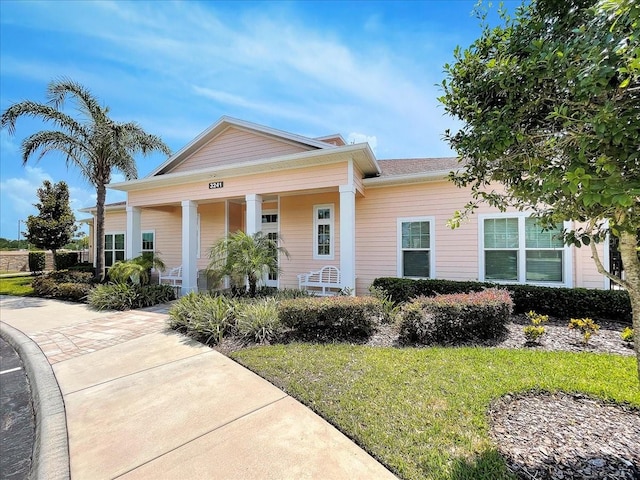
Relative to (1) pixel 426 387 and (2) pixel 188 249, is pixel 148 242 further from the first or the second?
(1) pixel 426 387

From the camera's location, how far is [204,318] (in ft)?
20.2

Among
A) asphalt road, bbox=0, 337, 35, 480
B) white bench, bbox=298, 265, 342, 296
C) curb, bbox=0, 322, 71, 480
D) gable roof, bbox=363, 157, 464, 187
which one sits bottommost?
asphalt road, bbox=0, 337, 35, 480

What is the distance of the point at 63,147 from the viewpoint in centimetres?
1180

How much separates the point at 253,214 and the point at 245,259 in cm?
234

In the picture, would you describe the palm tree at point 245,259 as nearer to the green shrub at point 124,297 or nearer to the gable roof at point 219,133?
the green shrub at point 124,297

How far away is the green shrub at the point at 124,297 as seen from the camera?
9039 millimetres

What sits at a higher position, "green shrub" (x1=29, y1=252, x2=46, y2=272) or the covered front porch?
the covered front porch

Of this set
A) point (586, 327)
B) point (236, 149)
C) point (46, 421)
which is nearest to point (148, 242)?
point (236, 149)

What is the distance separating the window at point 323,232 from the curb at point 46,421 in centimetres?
767

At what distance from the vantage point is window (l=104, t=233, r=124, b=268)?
1584 cm

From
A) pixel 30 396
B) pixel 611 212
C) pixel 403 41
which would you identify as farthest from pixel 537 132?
pixel 30 396

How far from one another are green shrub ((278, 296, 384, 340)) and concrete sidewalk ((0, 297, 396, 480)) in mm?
1486

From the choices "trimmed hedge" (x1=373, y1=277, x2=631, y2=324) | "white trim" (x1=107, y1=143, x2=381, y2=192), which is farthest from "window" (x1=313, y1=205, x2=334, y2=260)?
"trimmed hedge" (x1=373, y1=277, x2=631, y2=324)

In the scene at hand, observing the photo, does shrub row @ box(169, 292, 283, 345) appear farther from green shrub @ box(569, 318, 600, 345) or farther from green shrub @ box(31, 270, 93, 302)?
green shrub @ box(31, 270, 93, 302)
